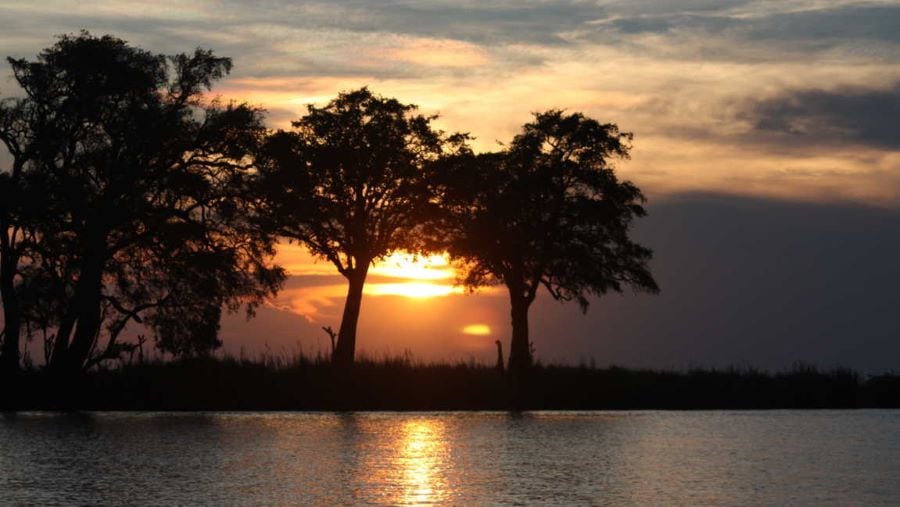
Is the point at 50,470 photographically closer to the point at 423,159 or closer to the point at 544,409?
the point at 544,409

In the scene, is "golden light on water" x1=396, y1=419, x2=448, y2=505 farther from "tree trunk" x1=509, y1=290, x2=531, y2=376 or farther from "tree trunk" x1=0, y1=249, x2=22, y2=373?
"tree trunk" x1=509, y1=290, x2=531, y2=376

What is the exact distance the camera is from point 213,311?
171 ft

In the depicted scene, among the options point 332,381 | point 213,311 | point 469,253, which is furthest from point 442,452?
point 469,253

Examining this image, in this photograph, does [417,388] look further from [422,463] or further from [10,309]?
[422,463]

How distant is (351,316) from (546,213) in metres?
12.4

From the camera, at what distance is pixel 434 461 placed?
27016 mm

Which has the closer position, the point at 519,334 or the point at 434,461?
the point at 434,461

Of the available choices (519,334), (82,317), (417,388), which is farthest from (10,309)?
(519,334)

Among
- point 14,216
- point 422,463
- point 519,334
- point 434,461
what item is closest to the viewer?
point 422,463

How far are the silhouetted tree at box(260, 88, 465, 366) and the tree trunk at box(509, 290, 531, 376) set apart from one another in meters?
6.78

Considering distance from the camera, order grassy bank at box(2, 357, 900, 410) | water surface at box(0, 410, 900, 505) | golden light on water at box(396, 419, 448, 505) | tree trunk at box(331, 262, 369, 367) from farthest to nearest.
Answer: tree trunk at box(331, 262, 369, 367)
grassy bank at box(2, 357, 900, 410)
water surface at box(0, 410, 900, 505)
golden light on water at box(396, 419, 448, 505)

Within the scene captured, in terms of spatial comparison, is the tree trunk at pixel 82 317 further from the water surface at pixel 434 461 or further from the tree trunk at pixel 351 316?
the tree trunk at pixel 351 316

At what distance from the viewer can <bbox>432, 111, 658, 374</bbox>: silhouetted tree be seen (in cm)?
6650

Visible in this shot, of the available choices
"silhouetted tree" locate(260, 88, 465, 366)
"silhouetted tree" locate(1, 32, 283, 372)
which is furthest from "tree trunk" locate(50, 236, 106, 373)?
"silhouetted tree" locate(260, 88, 465, 366)
